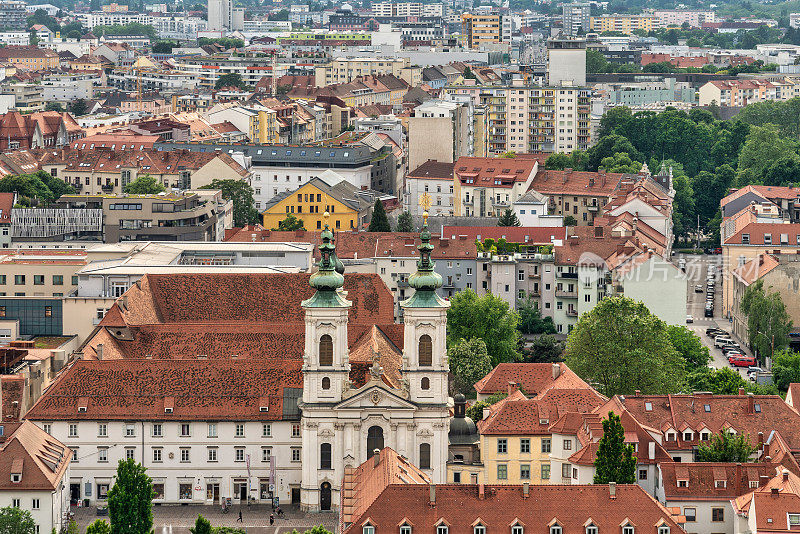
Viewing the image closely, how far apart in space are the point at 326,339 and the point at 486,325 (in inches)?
1147

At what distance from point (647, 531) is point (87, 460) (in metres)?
28.9

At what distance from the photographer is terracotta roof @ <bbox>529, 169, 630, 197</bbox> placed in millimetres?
160250

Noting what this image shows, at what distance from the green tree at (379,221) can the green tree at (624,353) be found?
4362 centimetres

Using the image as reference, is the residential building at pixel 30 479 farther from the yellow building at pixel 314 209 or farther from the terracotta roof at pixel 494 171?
the terracotta roof at pixel 494 171

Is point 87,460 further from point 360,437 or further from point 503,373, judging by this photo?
point 503,373

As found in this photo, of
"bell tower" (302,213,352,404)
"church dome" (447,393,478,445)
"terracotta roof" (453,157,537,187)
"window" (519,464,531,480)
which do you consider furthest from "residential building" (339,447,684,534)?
"terracotta roof" (453,157,537,187)

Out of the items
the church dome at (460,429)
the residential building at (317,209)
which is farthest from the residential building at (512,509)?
the residential building at (317,209)

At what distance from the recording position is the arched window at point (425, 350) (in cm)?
8406

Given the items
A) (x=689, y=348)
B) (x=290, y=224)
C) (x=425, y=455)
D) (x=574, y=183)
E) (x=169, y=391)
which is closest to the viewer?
(x=425, y=455)

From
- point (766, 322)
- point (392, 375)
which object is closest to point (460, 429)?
point (392, 375)

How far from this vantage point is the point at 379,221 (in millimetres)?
145125

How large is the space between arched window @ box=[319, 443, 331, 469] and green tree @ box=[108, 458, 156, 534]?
44.9ft

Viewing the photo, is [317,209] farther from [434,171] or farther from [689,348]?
[689,348]

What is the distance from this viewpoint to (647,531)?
69.6m
